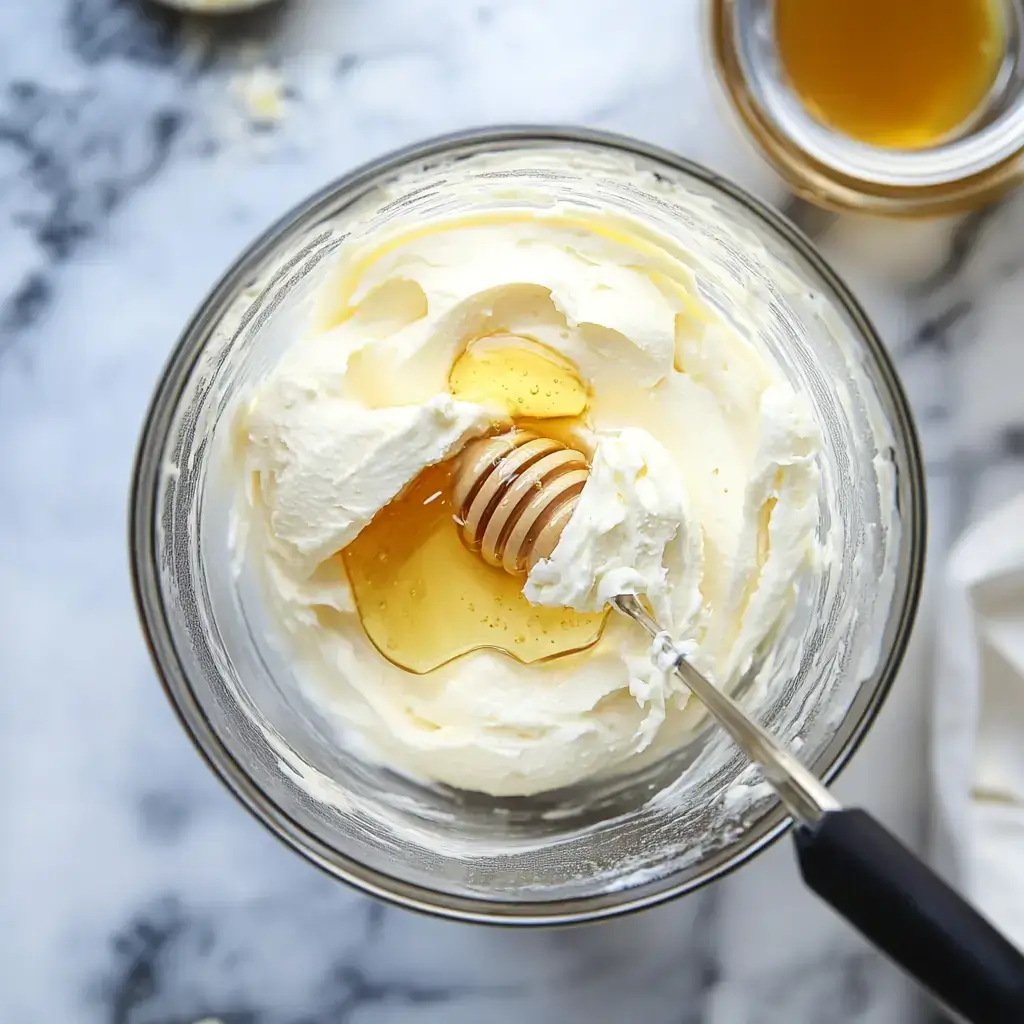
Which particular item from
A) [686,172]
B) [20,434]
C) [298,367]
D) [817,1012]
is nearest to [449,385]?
[298,367]

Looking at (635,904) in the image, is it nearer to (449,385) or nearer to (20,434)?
(449,385)

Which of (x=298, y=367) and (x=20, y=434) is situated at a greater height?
(x=20, y=434)

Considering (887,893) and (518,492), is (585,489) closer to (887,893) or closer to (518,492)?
(518,492)

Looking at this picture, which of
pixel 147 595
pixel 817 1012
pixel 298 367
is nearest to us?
pixel 147 595

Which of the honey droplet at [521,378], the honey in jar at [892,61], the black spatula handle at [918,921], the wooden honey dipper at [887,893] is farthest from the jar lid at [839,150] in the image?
the black spatula handle at [918,921]

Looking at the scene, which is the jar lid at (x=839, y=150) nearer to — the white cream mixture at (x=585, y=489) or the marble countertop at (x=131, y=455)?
the marble countertop at (x=131, y=455)

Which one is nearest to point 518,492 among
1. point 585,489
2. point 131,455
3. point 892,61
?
point 585,489
